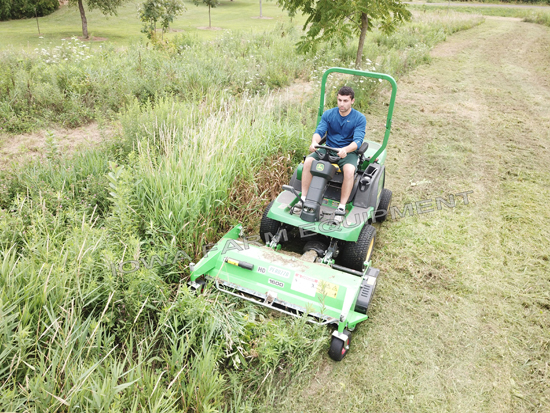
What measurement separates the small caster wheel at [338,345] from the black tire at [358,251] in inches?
32.4

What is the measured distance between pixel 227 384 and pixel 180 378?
38 cm

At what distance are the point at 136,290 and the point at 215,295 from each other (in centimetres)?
59

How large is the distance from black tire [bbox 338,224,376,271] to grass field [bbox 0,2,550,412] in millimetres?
344

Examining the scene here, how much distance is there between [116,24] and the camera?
24.2 metres

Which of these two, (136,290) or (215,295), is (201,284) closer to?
(215,295)

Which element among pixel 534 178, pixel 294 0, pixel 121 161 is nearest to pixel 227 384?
pixel 121 161

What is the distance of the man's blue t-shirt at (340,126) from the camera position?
3843 mm

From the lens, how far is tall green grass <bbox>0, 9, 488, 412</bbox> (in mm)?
2057

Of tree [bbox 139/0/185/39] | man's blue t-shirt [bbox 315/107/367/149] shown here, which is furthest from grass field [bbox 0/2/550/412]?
tree [bbox 139/0/185/39]

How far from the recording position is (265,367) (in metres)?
2.55

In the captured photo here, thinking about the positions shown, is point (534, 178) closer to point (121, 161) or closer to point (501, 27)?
point (121, 161)

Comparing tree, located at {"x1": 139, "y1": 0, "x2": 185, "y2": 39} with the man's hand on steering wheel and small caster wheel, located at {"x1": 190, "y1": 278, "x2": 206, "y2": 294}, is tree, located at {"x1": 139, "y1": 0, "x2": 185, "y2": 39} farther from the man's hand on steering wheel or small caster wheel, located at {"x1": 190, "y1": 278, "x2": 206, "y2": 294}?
small caster wheel, located at {"x1": 190, "y1": 278, "x2": 206, "y2": 294}

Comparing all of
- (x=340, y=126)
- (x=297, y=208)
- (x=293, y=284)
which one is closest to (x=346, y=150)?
(x=340, y=126)

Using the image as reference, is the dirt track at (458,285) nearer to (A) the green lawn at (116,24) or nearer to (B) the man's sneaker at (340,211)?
(B) the man's sneaker at (340,211)
